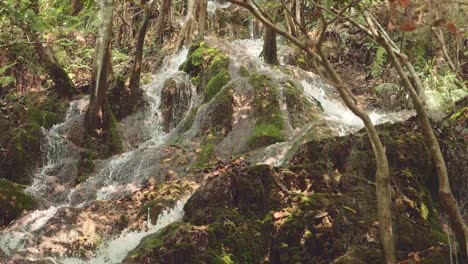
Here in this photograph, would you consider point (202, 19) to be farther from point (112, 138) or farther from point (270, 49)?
point (112, 138)

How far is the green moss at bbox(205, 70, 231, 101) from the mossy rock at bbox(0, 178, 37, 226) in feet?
19.7

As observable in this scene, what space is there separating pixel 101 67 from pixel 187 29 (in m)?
7.14

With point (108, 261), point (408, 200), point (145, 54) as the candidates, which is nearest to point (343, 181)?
point (408, 200)

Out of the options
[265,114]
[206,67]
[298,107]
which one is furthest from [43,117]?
[298,107]

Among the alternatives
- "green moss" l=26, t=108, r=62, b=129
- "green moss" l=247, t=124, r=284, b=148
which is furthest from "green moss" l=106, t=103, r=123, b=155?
"green moss" l=247, t=124, r=284, b=148

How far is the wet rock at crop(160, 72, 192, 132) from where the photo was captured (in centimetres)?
1450

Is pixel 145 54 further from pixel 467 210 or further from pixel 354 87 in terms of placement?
pixel 467 210

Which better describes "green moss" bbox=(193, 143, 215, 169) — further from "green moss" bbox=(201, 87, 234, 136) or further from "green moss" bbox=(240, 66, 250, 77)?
"green moss" bbox=(240, 66, 250, 77)

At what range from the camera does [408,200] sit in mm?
6562

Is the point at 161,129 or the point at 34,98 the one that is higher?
the point at 34,98

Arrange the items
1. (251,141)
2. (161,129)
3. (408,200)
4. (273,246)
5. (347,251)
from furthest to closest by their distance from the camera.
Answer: (161,129)
(251,141)
(408,200)
(273,246)
(347,251)

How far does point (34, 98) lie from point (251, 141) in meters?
7.08

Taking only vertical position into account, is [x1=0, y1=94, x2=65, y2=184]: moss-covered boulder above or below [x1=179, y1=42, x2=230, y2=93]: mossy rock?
below

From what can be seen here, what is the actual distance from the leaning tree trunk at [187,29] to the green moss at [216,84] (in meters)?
4.81
